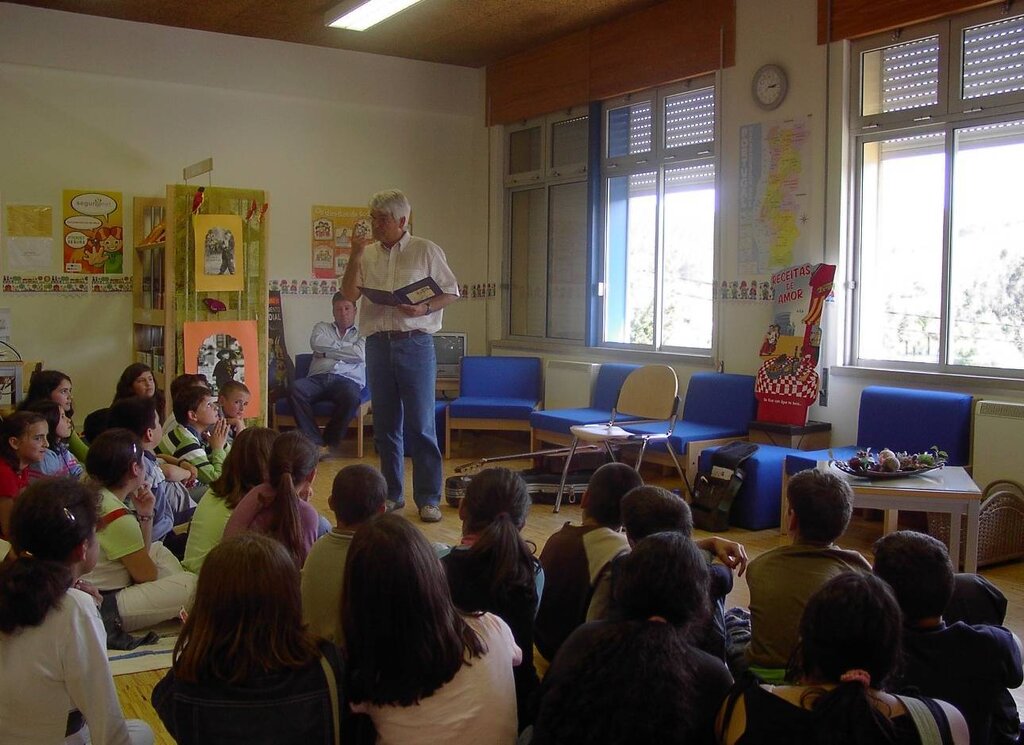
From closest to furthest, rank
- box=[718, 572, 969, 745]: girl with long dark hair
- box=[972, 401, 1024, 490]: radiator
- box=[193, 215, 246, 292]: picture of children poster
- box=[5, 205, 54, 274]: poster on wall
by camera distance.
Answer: box=[718, 572, 969, 745]: girl with long dark hair, box=[972, 401, 1024, 490]: radiator, box=[193, 215, 246, 292]: picture of children poster, box=[5, 205, 54, 274]: poster on wall

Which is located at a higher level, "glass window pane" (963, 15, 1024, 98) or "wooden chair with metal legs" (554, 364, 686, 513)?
"glass window pane" (963, 15, 1024, 98)

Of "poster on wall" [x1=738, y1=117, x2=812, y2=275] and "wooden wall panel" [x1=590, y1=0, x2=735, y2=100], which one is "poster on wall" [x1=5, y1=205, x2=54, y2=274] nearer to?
"wooden wall panel" [x1=590, y1=0, x2=735, y2=100]

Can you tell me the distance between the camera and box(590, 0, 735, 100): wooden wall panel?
6660mm

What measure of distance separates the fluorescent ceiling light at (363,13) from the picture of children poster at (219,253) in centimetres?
184

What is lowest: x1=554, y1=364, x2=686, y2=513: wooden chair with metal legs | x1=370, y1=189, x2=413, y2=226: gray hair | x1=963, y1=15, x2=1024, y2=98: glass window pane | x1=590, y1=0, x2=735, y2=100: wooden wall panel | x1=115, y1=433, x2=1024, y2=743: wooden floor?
x1=115, y1=433, x2=1024, y2=743: wooden floor

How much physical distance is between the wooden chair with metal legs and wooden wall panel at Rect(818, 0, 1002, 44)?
2187 mm

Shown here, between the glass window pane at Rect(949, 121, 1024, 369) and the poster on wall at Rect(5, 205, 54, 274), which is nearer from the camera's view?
the glass window pane at Rect(949, 121, 1024, 369)

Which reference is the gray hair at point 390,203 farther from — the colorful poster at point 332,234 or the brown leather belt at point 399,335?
the colorful poster at point 332,234

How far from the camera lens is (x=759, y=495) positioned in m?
5.39

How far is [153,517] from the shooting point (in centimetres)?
371

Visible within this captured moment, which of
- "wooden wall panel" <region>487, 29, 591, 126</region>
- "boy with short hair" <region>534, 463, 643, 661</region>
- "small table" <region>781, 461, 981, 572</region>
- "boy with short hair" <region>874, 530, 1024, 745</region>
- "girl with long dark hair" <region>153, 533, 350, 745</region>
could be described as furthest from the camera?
"wooden wall panel" <region>487, 29, 591, 126</region>

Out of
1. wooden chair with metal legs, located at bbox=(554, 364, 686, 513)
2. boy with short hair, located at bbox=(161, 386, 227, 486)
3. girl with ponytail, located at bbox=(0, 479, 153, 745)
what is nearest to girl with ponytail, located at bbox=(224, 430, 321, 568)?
girl with ponytail, located at bbox=(0, 479, 153, 745)

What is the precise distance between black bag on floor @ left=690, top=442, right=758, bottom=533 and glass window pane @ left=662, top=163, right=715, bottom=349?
1.55 m

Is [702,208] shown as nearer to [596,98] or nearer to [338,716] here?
[596,98]
